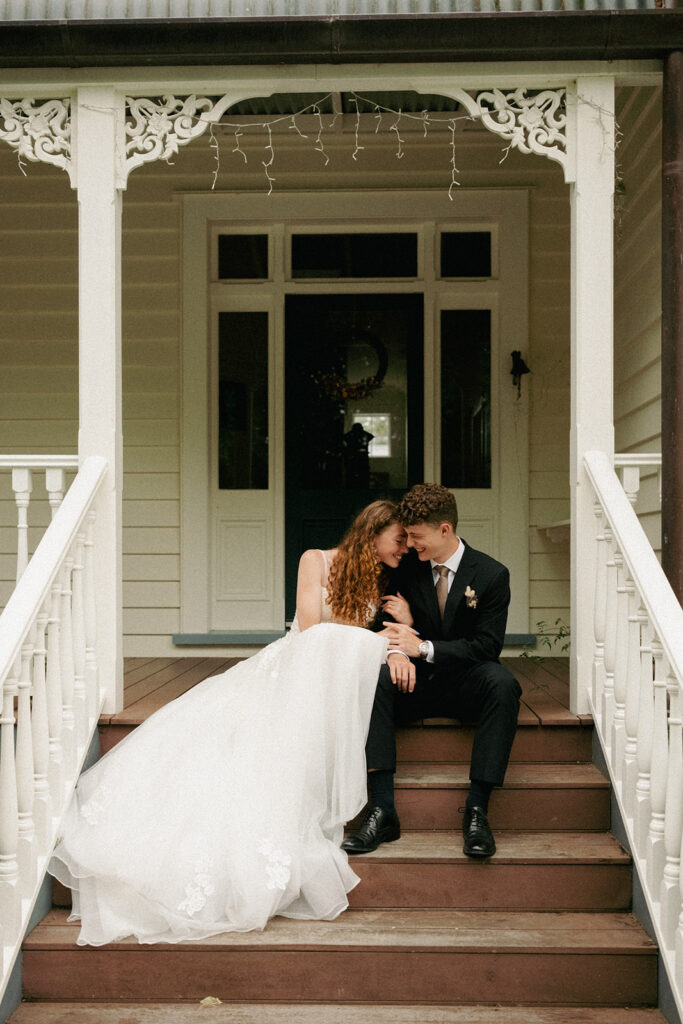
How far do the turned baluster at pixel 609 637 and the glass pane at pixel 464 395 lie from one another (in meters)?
2.32

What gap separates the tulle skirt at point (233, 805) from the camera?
288cm

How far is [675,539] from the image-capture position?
3.61 m

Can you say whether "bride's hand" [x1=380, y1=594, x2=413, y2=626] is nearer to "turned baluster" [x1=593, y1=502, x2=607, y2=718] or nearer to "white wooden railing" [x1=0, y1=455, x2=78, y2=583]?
"turned baluster" [x1=593, y1=502, x2=607, y2=718]

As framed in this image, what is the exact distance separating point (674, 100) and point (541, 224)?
2.11m

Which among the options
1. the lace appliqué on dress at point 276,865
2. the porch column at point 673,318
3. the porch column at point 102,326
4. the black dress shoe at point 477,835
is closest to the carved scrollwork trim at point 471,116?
the porch column at point 102,326

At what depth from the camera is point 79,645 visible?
3.57 meters

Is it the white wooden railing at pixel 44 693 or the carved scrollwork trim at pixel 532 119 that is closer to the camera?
the white wooden railing at pixel 44 693

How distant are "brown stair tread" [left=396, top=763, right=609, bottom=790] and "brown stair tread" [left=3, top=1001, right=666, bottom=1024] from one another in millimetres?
777

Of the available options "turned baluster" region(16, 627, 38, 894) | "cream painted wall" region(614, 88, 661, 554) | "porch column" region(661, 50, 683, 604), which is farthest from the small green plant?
"turned baluster" region(16, 627, 38, 894)

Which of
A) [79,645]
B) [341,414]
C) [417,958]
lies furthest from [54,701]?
[341,414]

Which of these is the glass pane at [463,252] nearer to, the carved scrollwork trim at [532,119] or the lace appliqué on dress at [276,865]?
the carved scrollwork trim at [532,119]

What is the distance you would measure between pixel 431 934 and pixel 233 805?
0.76 meters

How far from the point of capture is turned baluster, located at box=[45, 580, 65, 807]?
3180 millimetres

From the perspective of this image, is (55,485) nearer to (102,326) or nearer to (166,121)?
(102,326)
